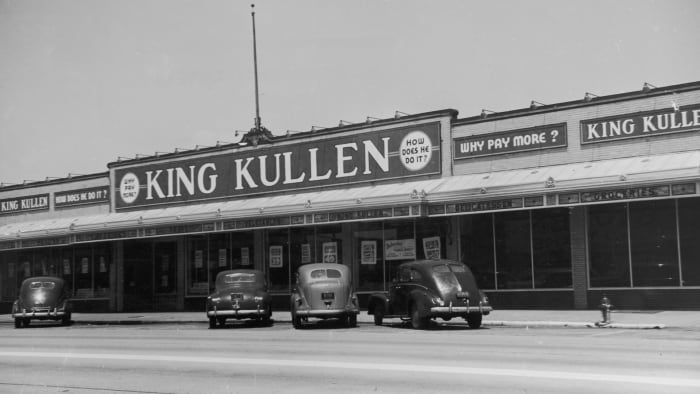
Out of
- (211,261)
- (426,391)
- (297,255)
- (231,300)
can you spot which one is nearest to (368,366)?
(426,391)

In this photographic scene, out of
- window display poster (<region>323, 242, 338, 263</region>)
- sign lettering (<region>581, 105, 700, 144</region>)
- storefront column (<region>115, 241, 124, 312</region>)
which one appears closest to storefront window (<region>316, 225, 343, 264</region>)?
window display poster (<region>323, 242, 338, 263</region>)

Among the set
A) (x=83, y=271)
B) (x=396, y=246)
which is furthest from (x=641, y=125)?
(x=83, y=271)

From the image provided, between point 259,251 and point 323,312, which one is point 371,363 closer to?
point 323,312

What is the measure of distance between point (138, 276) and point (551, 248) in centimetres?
1881

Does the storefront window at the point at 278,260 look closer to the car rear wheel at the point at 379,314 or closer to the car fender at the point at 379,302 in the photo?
the car fender at the point at 379,302

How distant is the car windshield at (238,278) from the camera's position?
23.1 m

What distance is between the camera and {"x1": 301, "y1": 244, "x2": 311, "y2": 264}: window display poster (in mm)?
29234

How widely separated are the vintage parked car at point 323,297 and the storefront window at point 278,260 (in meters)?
8.65

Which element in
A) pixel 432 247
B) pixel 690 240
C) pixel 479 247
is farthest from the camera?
pixel 432 247

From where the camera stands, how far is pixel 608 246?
22.4 metres

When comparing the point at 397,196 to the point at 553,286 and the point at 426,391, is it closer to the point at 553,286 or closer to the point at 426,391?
the point at 553,286

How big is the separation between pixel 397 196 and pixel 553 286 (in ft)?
17.7

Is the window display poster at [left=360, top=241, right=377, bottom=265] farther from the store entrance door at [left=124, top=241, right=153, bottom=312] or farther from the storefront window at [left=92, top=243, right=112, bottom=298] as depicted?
the storefront window at [left=92, top=243, right=112, bottom=298]

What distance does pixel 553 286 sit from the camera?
2331 cm
